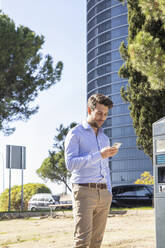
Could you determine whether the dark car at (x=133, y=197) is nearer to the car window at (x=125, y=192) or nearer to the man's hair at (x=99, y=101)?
the car window at (x=125, y=192)

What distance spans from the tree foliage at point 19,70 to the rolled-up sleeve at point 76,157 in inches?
630

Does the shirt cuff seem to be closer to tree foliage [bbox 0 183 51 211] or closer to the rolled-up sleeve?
the rolled-up sleeve

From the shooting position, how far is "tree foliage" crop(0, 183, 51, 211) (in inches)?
1200

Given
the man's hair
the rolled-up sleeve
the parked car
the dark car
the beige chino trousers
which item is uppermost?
the man's hair

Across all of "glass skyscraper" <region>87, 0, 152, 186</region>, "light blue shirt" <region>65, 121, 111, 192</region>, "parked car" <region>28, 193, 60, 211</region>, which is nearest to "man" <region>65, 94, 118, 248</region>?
"light blue shirt" <region>65, 121, 111, 192</region>

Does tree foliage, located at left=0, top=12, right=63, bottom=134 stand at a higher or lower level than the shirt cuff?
higher

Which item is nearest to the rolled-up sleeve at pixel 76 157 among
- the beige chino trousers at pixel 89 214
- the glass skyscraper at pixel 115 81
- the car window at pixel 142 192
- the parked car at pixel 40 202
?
the beige chino trousers at pixel 89 214

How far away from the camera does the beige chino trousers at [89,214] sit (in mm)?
2838

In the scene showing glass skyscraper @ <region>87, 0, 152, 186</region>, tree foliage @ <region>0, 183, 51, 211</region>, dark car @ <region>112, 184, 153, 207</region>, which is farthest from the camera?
glass skyscraper @ <region>87, 0, 152, 186</region>

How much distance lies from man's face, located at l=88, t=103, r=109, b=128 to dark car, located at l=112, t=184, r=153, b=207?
13553 millimetres

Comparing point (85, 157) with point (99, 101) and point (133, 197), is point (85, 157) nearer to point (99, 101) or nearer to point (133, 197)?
point (99, 101)

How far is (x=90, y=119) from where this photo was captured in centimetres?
308

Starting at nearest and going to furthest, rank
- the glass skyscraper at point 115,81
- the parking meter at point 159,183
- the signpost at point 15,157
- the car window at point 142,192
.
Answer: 1. the parking meter at point 159,183
2. the car window at point 142,192
3. the signpost at point 15,157
4. the glass skyscraper at point 115,81

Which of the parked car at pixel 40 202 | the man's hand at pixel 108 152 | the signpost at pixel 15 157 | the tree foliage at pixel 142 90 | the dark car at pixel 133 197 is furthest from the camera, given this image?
the parked car at pixel 40 202
